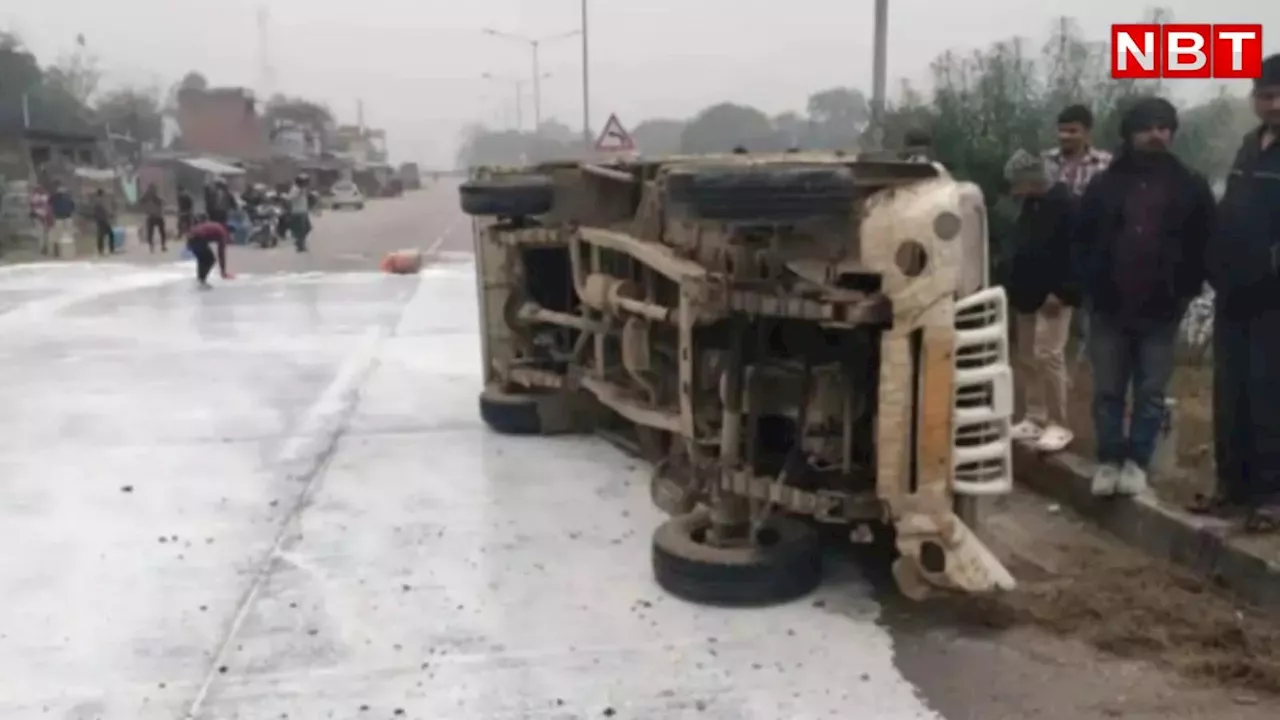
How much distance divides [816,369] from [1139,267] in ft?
4.52

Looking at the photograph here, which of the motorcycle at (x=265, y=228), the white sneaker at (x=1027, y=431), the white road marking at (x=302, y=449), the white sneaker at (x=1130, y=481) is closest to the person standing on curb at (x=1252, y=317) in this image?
the white sneaker at (x=1130, y=481)

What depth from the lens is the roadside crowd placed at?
4.48m

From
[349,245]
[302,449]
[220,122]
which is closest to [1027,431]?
[302,449]

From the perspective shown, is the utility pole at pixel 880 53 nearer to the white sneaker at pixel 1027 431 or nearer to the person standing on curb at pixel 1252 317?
the white sneaker at pixel 1027 431

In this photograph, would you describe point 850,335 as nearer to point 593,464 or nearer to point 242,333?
point 593,464

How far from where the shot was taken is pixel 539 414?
7184mm

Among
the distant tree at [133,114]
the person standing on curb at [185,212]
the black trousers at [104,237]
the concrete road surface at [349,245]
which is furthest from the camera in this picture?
the distant tree at [133,114]

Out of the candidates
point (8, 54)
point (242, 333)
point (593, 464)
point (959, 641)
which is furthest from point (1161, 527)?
point (8, 54)

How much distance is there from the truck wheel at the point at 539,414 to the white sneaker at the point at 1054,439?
250 centimetres

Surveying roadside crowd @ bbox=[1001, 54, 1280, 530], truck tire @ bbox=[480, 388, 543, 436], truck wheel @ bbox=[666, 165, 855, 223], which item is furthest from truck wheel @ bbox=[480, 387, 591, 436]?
truck wheel @ bbox=[666, 165, 855, 223]

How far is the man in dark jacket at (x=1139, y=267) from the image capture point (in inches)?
188

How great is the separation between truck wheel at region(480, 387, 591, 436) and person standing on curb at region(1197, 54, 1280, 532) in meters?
3.48

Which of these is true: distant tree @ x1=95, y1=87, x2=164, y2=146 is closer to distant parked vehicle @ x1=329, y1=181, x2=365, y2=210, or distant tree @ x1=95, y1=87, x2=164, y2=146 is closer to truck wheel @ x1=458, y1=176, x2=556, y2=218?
distant parked vehicle @ x1=329, y1=181, x2=365, y2=210

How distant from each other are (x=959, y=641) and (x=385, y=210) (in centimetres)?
4887
